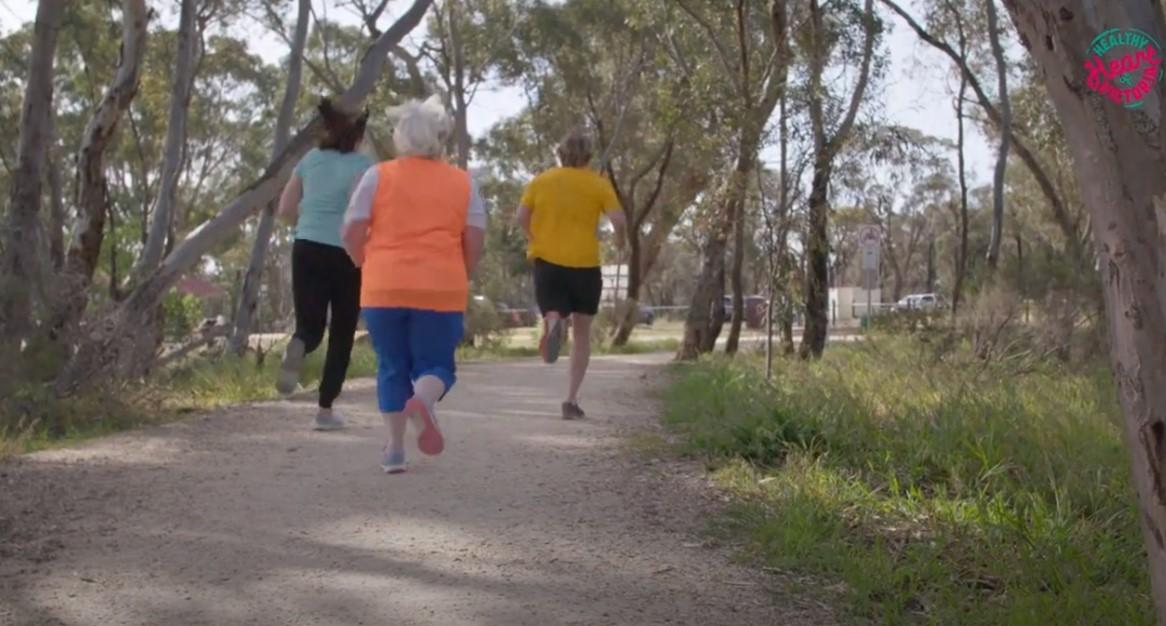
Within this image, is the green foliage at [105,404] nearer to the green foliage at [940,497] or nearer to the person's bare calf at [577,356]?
the person's bare calf at [577,356]

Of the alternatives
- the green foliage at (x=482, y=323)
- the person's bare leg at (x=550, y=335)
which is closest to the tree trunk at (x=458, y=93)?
the green foliage at (x=482, y=323)

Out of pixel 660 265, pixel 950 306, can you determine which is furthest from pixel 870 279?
pixel 660 265

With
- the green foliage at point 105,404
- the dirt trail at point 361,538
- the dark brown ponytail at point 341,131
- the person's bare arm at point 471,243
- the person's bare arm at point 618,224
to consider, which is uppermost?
the dark brown ponytail at point 341,131

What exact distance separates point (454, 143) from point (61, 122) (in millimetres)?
9514

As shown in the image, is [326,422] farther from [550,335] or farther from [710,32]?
[710,32]

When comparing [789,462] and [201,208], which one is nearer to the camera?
[789,462]

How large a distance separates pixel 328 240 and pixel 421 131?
1.56 metres

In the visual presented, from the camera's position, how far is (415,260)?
520 centimetres

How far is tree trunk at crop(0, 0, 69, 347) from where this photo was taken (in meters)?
7.59

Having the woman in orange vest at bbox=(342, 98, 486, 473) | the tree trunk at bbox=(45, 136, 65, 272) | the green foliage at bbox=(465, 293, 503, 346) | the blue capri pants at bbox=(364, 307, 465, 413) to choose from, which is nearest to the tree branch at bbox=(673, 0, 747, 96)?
the tree trunk at bbox=(45, 136, 65, 272)

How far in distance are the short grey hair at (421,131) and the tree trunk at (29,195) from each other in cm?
331

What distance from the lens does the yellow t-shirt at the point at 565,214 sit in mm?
7504

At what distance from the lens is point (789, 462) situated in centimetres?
564

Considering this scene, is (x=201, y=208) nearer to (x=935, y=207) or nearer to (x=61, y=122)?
(x=61, y=122)
